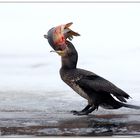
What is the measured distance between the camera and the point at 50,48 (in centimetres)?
339

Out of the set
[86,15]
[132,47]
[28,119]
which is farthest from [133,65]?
[28,119]

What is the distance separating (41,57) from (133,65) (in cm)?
44

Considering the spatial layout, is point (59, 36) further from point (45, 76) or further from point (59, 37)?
point (45, 76)

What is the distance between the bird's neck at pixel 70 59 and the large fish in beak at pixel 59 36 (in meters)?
0.04

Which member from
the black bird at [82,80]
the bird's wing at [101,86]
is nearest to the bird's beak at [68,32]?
the black bird at [82,80]

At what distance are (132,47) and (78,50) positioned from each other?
0.26 metres

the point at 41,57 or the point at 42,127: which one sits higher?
the point at 41,57

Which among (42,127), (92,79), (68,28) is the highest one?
(68,28)

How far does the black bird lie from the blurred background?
2 centimetres

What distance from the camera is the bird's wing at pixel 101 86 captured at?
11.0 feet

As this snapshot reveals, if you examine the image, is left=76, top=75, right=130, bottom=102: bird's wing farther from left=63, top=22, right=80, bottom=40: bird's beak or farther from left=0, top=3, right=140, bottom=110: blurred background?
left=63, top=22, right=80, bottom=40: bird's beak

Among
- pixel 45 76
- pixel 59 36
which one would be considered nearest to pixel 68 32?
pixel 59 36

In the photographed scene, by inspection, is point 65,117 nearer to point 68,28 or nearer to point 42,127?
point 42,127

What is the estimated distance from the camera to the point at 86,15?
3400 mm
